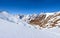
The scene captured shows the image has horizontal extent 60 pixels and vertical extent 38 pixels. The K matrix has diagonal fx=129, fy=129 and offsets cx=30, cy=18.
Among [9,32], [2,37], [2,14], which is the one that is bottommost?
[2,37]

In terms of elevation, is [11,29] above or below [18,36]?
above

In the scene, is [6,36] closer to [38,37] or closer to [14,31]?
[14,31]

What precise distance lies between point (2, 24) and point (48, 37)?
2.58 feet

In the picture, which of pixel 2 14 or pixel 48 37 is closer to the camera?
pixel 48 37

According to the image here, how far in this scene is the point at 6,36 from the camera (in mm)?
1752

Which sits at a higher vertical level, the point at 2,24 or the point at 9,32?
the point at 2,24

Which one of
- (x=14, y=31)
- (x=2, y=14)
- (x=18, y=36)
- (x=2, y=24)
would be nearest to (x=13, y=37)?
(x=18, y=36)

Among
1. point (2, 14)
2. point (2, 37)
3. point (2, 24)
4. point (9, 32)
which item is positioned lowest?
point (2, 37)

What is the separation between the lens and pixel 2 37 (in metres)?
1.69

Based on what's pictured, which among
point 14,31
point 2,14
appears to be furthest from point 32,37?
point 2,14

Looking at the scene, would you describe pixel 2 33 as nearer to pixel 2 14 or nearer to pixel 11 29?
pixel 11 29

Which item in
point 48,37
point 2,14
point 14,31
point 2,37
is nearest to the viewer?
point 2,37

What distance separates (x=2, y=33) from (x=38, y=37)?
1.88 ft

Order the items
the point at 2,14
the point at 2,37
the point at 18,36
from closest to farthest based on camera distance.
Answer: the point at 2,37 < the point at 18,36 < the point at 2,14
